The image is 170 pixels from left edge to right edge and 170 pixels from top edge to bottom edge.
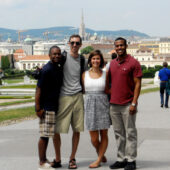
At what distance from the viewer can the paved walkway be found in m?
6.48

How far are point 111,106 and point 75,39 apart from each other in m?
0.91

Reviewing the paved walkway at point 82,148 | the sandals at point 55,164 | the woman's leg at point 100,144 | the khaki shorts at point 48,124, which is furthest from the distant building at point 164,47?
the khaki shorts at point 48,124

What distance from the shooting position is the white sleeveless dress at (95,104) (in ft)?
20.9

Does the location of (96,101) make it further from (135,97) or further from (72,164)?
(72,164)

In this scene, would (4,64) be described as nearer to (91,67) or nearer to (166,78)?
(166,78)

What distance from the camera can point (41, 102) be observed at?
6297mm

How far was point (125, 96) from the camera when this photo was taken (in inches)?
248

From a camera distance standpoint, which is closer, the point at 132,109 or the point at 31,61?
the point at 132,109

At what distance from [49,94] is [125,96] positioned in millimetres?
891

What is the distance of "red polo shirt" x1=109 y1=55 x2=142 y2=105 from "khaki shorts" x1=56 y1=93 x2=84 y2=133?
1.36 ft

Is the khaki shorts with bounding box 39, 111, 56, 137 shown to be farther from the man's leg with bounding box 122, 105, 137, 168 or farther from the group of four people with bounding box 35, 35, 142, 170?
the man's leg with bounding box 122, 105, 137, 168

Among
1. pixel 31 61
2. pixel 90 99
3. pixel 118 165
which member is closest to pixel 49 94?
pixel 90 99

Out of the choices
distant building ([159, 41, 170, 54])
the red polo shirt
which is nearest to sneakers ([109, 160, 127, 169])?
the red polo shirt

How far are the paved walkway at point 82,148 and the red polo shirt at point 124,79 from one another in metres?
0.83
